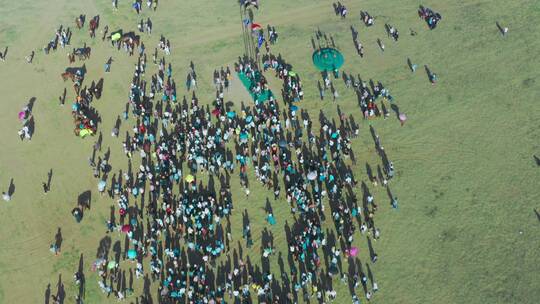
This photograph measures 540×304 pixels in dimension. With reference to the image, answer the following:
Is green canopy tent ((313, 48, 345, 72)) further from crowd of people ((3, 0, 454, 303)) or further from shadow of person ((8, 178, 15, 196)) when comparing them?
shadow of person ((8, 178, 15, 196))

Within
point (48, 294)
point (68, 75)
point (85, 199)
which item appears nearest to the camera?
point (48, 294)

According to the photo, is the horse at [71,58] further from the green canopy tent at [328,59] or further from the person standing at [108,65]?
the green canopy tent at [328,59]

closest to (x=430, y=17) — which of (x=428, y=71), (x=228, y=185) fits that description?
(x=428, y=71)

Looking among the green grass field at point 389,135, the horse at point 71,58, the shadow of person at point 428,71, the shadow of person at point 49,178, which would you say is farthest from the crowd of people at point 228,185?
the shadow of person at point 428,71

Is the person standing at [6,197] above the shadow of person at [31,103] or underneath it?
underneath

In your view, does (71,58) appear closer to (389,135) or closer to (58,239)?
(58,239)
